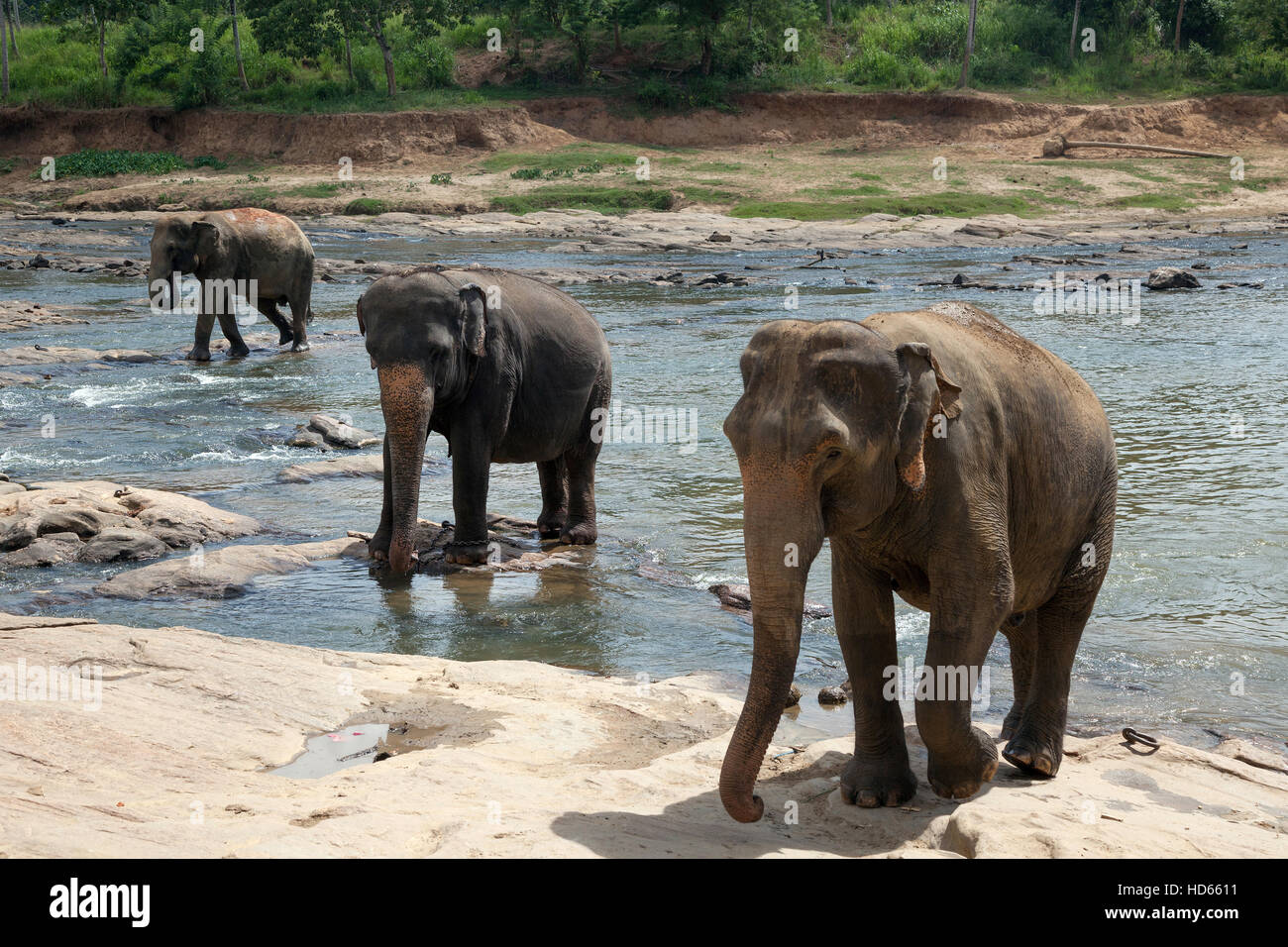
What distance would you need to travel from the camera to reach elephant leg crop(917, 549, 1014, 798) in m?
4.81

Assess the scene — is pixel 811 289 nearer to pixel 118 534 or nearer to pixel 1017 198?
pixel 1017 198

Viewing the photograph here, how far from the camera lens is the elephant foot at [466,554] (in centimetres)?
948

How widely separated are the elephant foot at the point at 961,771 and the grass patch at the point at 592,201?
35653 mm

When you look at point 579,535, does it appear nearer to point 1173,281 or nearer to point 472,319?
point 472,319

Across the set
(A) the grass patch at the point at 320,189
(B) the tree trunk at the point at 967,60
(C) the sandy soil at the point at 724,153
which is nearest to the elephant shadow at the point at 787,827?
(C) the sandy soil at the point at 724,153

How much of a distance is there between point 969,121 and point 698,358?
33.3m

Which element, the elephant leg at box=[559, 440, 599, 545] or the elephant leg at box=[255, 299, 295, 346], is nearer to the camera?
the elephant leg at box=[559, 440, 599, 545]

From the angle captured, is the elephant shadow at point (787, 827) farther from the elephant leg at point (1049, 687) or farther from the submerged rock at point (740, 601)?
the submerged rock at point (740, 601)

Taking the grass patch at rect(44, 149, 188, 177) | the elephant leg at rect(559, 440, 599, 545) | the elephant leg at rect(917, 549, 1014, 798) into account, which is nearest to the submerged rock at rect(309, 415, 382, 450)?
the elephant leg at rect(559, 440, 599, 545)

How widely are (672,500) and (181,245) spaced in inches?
425

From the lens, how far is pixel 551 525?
35.0ft

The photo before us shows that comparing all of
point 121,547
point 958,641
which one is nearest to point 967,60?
point 121,547

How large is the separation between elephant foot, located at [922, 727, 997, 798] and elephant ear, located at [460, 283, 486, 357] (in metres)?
4.93

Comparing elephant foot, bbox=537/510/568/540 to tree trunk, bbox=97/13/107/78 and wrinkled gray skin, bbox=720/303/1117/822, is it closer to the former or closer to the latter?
wrinkled gray skin, bbox=720/303/1117/822
